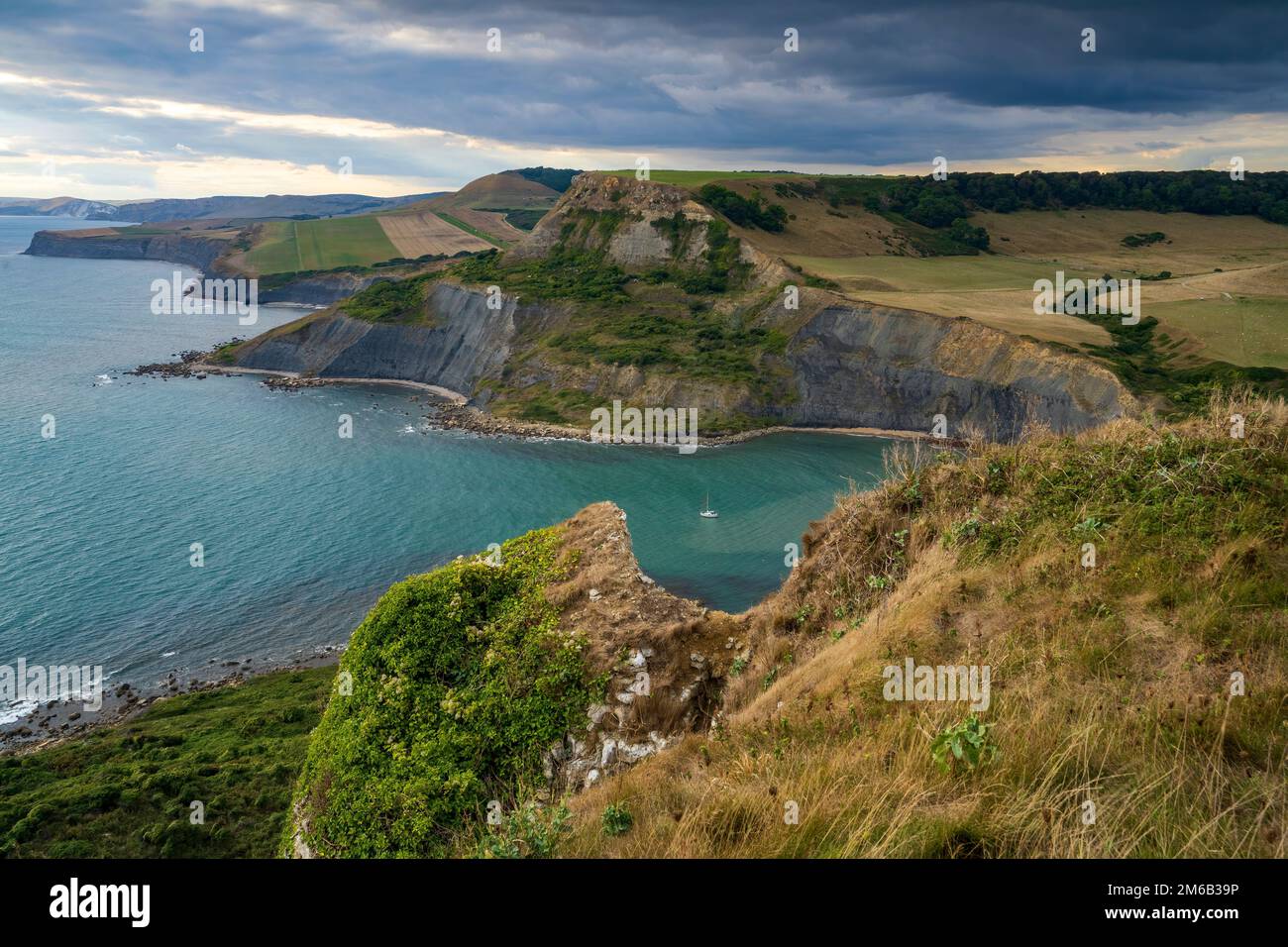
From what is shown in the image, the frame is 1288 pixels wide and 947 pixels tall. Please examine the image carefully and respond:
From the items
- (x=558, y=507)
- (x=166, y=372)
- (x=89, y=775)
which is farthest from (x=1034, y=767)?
(x=166, y=372)

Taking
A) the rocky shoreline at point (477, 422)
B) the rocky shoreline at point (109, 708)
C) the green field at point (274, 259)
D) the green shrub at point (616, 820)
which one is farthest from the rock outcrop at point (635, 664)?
the green field at point (274, 259)

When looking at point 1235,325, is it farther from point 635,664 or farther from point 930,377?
point 635,664

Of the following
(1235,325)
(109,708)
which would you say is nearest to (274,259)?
(109,708)

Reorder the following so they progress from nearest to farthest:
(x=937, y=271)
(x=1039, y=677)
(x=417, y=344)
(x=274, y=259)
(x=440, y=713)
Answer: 1. (x=1039, y=677)
2. (x=440, y=713)
3. (x=417, y=344)
4. (x=937, y=271)
5. (x=274, y=259)

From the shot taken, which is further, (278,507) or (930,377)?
(930,377)

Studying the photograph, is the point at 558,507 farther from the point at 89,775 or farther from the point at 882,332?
the point at 882,332

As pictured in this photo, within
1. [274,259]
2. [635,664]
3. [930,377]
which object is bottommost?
[635,664]
